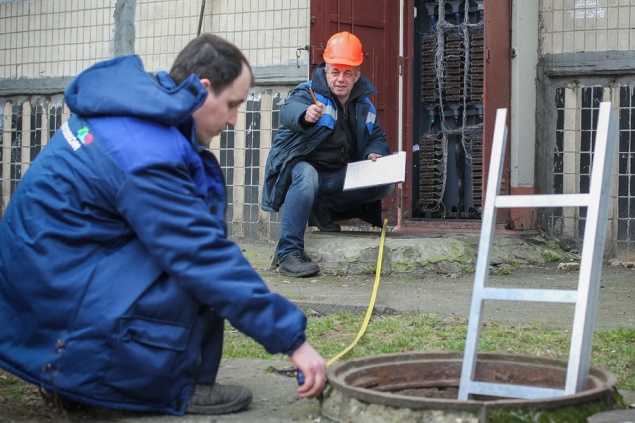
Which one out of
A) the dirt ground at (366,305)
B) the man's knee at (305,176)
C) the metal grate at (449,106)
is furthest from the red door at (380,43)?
the man's knee at (305,176)

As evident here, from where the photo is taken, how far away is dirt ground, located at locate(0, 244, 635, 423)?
3.26 meters

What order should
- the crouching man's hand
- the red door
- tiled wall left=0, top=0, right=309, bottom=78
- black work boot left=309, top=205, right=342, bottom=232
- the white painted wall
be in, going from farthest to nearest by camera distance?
tiled wall left=0, top=0, right=309, bottom=78, the red door, the white painted wall, black work boot left=309, top=205, right=342, bottom=232, the crouching man's hand

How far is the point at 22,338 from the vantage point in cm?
306

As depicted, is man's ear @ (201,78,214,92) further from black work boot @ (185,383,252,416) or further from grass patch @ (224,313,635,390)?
grass patch @ (224,313,635,390)

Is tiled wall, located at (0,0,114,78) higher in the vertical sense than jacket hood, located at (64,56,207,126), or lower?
higher

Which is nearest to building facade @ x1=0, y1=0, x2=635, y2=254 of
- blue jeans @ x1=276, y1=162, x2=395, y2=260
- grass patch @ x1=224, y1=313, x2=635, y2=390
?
blue jeans @ x1=276, y1=162, x2=395, y2=260

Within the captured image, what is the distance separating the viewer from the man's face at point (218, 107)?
3160 mm

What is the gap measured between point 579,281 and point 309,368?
2.90ft

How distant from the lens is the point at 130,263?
2.99 meters

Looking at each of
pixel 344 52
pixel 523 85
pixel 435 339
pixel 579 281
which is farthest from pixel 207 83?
pixel 523 85

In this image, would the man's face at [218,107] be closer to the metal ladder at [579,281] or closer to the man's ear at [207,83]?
the man's ear at [207,83]

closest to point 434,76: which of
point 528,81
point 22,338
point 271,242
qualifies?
point 528,81

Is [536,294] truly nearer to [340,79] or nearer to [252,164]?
[340,79]

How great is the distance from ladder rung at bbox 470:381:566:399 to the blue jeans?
392 centimetres
